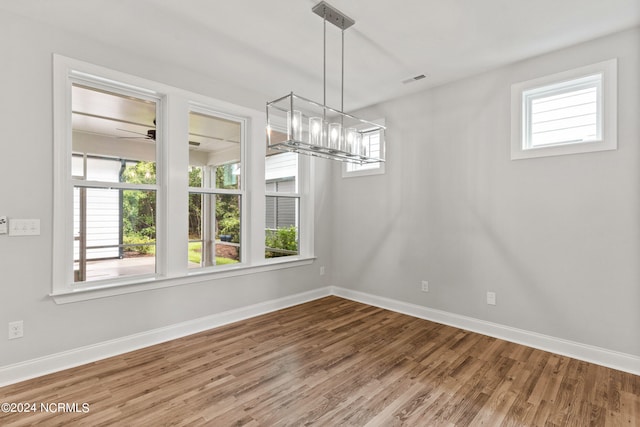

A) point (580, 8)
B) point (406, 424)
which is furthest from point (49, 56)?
point (580, 8)

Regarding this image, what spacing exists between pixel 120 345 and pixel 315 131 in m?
2.55

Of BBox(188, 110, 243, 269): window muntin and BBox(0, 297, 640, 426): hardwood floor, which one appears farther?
BBox(188, 110, 243, 269): window muntin

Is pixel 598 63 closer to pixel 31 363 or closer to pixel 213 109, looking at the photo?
pixel 213 109

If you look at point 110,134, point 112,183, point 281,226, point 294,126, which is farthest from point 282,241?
point 294,126

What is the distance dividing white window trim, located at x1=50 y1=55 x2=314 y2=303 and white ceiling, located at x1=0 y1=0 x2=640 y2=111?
12.8 inches

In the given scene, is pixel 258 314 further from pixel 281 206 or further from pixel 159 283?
pixel 281 206

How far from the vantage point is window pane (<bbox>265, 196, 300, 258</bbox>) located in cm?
421

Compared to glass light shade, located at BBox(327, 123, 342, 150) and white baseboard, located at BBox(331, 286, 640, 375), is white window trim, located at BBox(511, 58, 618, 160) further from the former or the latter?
glass light shade, located at BBox(327, 123, 342, 150)

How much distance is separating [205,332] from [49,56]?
2.79 m

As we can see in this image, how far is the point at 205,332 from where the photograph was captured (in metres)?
3.29

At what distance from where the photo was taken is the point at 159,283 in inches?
121

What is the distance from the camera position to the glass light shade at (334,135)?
7.69 feet

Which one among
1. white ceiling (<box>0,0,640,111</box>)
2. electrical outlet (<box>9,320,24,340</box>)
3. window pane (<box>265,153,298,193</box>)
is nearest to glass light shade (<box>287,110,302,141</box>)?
white ceiling (<box>0,0,640,111</box>)

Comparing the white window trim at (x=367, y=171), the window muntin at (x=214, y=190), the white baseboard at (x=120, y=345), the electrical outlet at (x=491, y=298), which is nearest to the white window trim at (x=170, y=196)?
the window muntin at (x=214, y=190)
